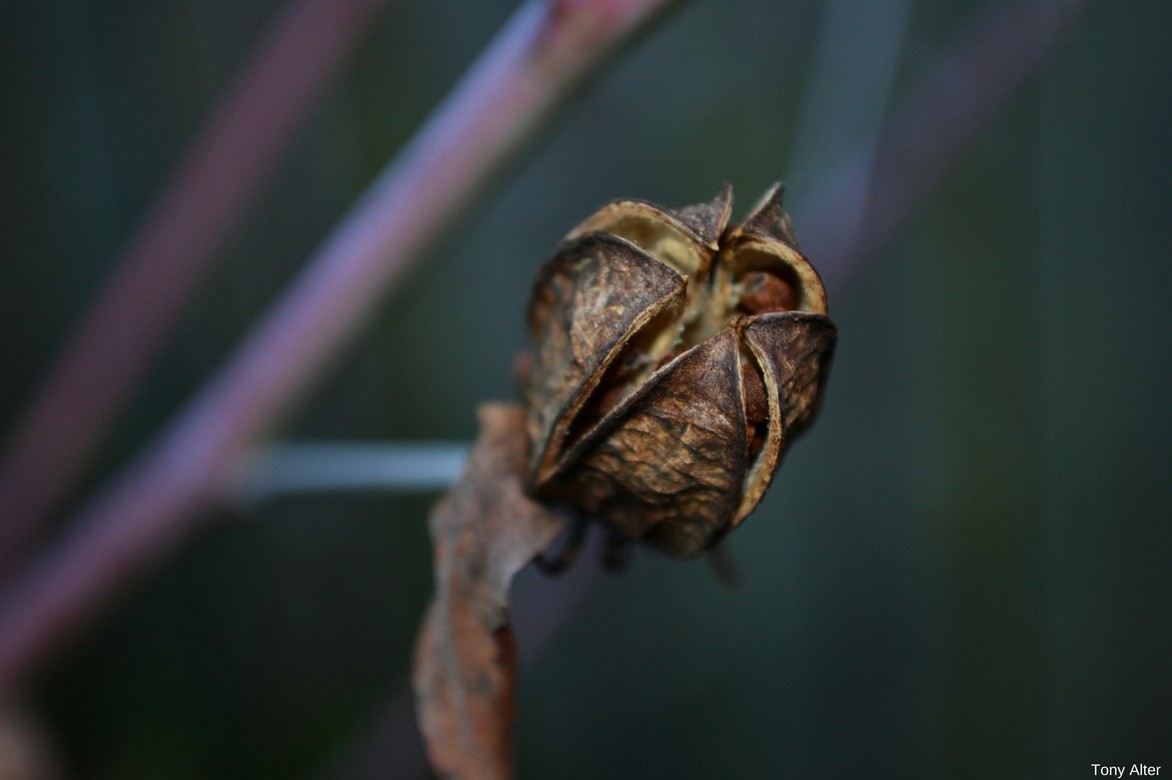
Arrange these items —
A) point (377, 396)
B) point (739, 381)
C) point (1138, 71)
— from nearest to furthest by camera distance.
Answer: point (739, 381) → point (1138, 71) → point (377, 396)

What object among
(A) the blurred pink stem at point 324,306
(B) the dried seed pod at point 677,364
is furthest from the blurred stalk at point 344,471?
(B) the dried seed pod at point 677,364

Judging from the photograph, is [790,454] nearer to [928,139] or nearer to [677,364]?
[928,139]

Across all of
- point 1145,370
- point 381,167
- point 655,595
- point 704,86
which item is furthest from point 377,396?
point 1145,370

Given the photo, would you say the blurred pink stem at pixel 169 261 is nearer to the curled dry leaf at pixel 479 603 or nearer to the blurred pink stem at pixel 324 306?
the blurred pink stem at pixel 324 306

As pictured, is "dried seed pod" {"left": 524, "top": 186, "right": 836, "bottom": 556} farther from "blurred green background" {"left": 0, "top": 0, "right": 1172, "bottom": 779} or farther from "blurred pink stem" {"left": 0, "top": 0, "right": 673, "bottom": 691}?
"blurred green background" {"left": 0, "top": 0, "right": 1172, "bottom": 779}

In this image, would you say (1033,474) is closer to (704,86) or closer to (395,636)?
(704,86)
